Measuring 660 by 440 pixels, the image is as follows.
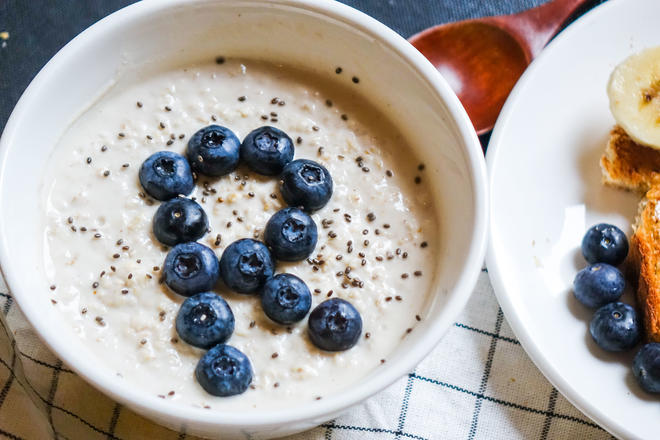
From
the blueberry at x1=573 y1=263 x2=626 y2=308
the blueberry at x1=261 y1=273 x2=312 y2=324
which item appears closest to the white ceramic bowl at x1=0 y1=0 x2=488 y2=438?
the blueberry at x1=261 y1=273 x2=312 y2=324

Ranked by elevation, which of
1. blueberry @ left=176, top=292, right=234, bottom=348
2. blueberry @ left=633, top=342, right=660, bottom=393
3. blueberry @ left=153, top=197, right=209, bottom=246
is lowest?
blueberry @ left=633, top=342, right=660, bottom=393

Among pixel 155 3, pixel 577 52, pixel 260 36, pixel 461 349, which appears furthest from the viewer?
pixel 577 52

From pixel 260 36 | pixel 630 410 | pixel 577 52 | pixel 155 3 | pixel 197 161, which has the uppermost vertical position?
pixel 155 3

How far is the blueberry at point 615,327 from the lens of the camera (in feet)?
4.94

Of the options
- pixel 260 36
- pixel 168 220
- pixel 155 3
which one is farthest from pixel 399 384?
pixel 155 3

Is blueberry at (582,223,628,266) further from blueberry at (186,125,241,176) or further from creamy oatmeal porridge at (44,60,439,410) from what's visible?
blueberry at (186,125,241,176)

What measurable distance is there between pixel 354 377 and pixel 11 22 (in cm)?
119

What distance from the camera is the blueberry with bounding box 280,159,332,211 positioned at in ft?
4.21

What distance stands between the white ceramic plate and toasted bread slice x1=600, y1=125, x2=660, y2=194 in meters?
0.03

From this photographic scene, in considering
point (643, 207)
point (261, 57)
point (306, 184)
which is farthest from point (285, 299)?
point (643, 207)

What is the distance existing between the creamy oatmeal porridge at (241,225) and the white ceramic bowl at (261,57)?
0.03m

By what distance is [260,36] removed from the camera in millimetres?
1441

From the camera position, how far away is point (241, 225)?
1.31m

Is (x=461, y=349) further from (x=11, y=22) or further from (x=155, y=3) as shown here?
(x=11, y=22)
